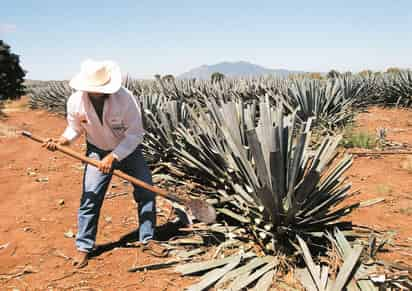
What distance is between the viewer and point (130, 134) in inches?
116

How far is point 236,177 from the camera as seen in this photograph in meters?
3.12

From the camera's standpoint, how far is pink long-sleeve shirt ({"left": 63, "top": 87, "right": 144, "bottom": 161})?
2.86 meters

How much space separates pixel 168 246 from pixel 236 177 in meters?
0.76

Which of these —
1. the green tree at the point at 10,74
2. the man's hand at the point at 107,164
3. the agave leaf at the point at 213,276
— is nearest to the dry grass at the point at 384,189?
the agave leaf at the point at 213,276

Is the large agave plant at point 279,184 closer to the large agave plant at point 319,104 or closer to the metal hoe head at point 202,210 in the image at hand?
the metal hoe head at point 202,210

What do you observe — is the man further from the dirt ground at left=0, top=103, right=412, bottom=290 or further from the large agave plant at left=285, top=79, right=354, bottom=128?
the large agave plant at left=285, top=79, right=354, bottom=128

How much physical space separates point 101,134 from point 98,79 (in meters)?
0.44

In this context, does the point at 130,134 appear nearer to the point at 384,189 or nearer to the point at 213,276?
the point at 213,276

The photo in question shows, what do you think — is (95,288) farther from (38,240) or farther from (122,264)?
(38,240)

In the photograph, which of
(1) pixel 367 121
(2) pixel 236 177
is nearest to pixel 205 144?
(2) pixel 236 177

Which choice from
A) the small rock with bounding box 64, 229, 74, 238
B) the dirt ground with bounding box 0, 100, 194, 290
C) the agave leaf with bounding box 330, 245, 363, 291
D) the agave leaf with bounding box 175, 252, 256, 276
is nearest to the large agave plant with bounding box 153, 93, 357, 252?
the agave leaf with bounding box 175, 252, 256, 276

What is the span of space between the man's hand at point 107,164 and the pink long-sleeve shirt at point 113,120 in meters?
0.04

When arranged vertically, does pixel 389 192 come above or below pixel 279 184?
below

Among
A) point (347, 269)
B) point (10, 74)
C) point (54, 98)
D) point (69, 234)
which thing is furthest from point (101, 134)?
point (10, 74)
